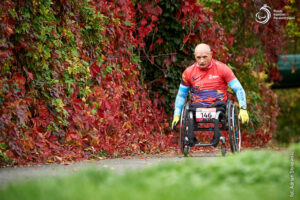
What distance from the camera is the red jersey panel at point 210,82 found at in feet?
28.7

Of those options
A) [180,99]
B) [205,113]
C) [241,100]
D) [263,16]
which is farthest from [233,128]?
[263,16]

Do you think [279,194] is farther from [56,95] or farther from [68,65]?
[68,65]

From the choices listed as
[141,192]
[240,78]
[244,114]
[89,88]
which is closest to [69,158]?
[89,88]

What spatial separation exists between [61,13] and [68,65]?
0.79 metres

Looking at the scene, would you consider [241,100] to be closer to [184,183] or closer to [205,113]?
[205,113]

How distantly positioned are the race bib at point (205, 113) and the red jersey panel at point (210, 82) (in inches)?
10.5

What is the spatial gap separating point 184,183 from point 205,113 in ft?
12.8

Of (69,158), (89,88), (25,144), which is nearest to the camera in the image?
(25,144)

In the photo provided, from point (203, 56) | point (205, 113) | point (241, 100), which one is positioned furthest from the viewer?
point (241, 100)

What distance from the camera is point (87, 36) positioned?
389 inches

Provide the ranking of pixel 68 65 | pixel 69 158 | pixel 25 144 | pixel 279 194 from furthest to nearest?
pixel 68 65
pixel 69 158
pixel 25 144
pixel 279 194

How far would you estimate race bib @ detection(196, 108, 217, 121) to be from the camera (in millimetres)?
8414

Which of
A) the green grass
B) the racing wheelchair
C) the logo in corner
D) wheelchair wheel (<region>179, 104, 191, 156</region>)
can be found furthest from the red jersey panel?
the logo in corner

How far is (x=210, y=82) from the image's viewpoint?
8.77 metres
